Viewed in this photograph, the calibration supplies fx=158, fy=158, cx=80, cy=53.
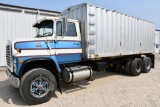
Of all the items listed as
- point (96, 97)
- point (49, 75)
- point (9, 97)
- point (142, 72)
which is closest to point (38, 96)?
point (49, 75)

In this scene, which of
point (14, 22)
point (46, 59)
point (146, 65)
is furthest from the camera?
point (14, 22)

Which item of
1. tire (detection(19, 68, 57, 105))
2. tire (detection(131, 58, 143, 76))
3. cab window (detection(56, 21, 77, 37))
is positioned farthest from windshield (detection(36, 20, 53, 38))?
tire (detection(131, 58, 143, 76))

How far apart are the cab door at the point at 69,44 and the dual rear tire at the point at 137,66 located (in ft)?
13.0

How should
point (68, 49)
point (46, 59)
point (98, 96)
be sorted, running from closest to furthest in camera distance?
point (46, 59), point (98, 96), point (68, 49)

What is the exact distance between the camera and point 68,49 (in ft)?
19.5

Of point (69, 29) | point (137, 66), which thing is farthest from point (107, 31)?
point (137, 66)

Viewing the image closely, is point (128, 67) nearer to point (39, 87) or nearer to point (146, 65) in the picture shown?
point (146, 65)

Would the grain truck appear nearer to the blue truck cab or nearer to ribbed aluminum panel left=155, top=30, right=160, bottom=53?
the blue truck cab

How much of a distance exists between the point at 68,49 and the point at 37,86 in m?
1.76

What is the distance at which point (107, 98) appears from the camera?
5.30 metres

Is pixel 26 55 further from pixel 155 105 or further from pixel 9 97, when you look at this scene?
pixel 155 105

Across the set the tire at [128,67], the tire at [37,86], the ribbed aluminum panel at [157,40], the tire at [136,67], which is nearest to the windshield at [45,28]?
the tire at [37,86]

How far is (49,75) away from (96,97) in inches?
69.4

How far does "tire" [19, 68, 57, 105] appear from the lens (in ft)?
15.8
